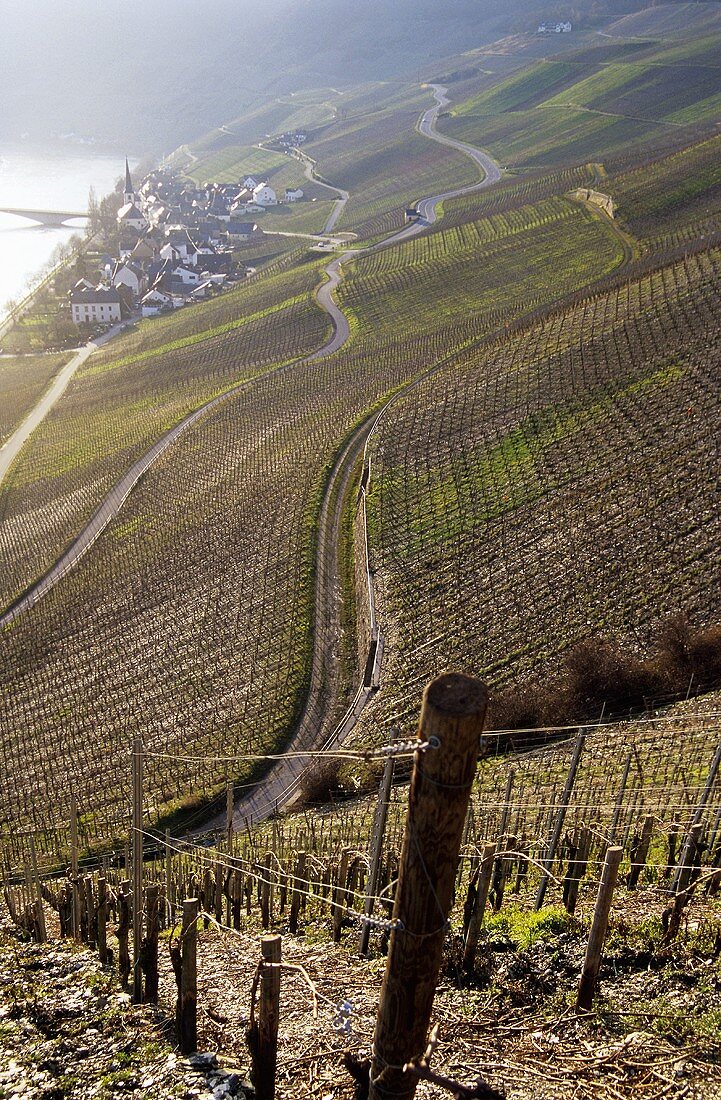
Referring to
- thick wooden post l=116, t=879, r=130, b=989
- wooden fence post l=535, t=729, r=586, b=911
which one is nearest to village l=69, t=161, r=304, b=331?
thick wooden post l=116, t=879, r=130, b=989

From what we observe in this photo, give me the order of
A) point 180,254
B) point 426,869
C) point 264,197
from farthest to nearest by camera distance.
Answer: point 264,197, point 180,254, point 426,869

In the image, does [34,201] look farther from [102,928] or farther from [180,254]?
[102,928]

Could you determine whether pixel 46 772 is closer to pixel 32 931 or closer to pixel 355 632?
pixel 355 632

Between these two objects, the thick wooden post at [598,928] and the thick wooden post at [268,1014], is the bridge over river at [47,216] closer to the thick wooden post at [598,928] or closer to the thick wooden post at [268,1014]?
the thick wooden post at [598,928]

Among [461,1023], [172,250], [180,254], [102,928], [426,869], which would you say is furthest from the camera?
[180,254]

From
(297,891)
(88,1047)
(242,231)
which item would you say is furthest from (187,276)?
(88,1047)

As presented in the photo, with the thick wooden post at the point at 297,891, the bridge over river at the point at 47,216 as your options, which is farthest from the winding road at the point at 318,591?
the bridge over river at the point at 47,216

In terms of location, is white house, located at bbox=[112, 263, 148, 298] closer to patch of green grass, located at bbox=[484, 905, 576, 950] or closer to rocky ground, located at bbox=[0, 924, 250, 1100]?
rocky ground, located at bbox=[0, 924, 250, 1100]

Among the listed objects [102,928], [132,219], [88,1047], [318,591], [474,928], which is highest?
[132,219]
